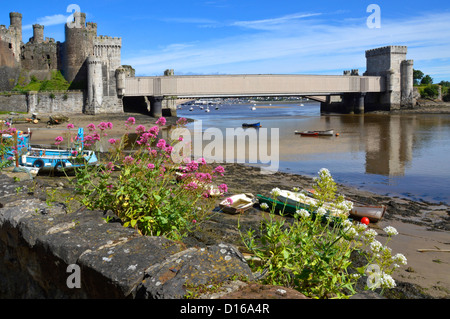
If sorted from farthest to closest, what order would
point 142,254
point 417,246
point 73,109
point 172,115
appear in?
point 172,115 → point 73,109 → point 417,246 → point 142,254

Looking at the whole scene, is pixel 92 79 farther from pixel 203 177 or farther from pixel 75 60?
pixel 203 177

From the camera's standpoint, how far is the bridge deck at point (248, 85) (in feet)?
163

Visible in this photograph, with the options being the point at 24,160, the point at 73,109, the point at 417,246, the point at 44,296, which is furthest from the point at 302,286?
the point at 73,109

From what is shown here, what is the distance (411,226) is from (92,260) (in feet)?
33.9

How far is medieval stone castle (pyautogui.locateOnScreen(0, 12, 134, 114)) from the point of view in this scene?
4653 centimetres

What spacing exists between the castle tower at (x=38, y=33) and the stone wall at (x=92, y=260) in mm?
53030

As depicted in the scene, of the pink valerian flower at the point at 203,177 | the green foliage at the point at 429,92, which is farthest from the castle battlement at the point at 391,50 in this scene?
the pink valerian flower at the point at 203,177

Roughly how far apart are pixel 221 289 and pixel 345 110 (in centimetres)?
6709

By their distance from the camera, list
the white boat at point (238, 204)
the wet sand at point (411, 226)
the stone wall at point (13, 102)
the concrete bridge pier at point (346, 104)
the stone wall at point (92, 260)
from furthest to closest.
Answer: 1. the concrete bridge pier at point (346, 104)
2. the stone wall at point (13, 102)
3. the white boat at point (238, 204)
4. the wet sand at point (411, 226)
5. the stone wall at point (92, 260)

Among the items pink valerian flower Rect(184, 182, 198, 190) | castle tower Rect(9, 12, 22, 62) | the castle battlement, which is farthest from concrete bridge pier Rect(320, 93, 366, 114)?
pink valerian flower Rect(184, 182, 198, 190)

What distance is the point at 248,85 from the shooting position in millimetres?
54125

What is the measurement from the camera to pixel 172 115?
5747 cm

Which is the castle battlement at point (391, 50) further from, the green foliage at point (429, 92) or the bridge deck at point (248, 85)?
the green foliage at point (429, 92)
